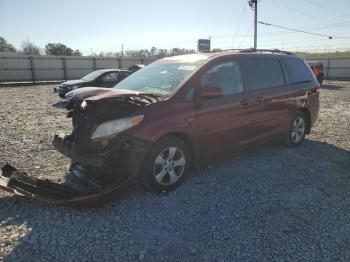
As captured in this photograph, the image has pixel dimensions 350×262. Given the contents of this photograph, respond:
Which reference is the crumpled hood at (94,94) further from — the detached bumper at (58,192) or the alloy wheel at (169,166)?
the detached bumper at (58,192)

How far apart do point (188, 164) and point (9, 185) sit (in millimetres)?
2235

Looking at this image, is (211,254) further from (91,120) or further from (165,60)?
(165,60)

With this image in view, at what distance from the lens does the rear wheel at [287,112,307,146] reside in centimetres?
671

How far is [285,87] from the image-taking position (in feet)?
20.8

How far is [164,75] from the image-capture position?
516 centimetres

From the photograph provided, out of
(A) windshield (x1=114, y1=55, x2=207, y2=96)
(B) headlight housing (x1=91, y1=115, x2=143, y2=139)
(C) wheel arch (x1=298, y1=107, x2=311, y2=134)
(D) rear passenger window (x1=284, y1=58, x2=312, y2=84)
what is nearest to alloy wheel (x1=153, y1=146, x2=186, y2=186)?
(B) headlight housing (x1=91, y1=115, x2=143, y2=139)

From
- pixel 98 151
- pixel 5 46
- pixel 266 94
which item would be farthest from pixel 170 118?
pixel 5 46

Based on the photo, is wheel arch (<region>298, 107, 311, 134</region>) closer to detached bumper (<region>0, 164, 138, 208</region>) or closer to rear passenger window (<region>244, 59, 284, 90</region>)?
rear passenger window (<region>244, 59, 284, 90</region>)

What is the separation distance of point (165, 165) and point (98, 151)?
87cm

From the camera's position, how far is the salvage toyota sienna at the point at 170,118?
4.10 metres

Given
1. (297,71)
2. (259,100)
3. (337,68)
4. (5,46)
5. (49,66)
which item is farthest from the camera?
(5,46)

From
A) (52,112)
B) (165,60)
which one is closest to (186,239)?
(165,60)

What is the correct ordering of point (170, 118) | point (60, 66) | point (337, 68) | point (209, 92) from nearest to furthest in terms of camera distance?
point (170, 118)
point (209, 92)
point (60, 66)
point (337, 68)

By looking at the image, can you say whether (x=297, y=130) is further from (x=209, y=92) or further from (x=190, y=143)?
(x=190, y=143)
